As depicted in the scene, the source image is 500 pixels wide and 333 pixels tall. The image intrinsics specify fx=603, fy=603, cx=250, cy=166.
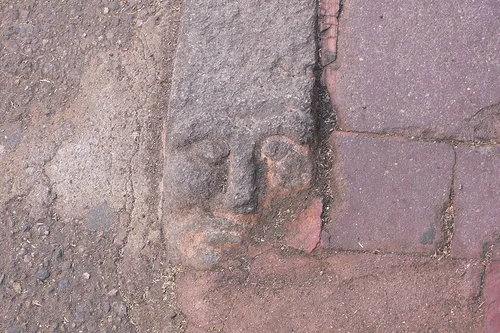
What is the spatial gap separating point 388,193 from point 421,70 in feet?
1.39

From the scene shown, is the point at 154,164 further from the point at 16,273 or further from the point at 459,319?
the point at 459,319

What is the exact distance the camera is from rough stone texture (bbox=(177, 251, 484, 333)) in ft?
6.21

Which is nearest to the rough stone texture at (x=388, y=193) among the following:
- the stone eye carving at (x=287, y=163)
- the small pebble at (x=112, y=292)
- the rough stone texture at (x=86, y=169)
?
the stone eye carving at (x=287, y=163)

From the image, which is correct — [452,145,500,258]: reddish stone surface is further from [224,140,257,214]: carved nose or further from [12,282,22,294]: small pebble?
[12,282,22,294]: small pebble

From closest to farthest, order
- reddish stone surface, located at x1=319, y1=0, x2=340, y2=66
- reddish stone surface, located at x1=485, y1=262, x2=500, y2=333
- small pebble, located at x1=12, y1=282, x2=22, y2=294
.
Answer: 1. reddish stone surface, located at x1=485, y1=262, x2=500, y2=333
2. reddish stone surface, located at x1=319, y1=0, x2=340, y2=66
3. small pebble, located at x1=12, y1=282, x2=22, y2=294

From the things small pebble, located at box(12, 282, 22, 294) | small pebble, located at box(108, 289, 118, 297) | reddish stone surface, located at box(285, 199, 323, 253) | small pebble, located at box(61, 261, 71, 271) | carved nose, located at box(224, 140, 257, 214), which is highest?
carved nose, located at box(224, 140, 257, 214)

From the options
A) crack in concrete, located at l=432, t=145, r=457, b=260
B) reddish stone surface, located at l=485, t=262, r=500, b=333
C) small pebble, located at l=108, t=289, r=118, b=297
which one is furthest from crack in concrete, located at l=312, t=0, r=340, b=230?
small pebble, located at l=108, t=289, r=118, b=297

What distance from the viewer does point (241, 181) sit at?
1.92 m

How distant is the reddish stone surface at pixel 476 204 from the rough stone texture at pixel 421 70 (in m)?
0.10

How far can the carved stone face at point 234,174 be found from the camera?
1.93 m

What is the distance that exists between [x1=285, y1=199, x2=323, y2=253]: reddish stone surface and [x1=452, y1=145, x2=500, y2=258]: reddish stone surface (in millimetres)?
434

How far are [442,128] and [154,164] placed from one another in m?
0.99

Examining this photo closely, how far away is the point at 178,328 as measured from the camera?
6.58 ft

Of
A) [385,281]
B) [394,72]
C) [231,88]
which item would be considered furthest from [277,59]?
[385,281]
